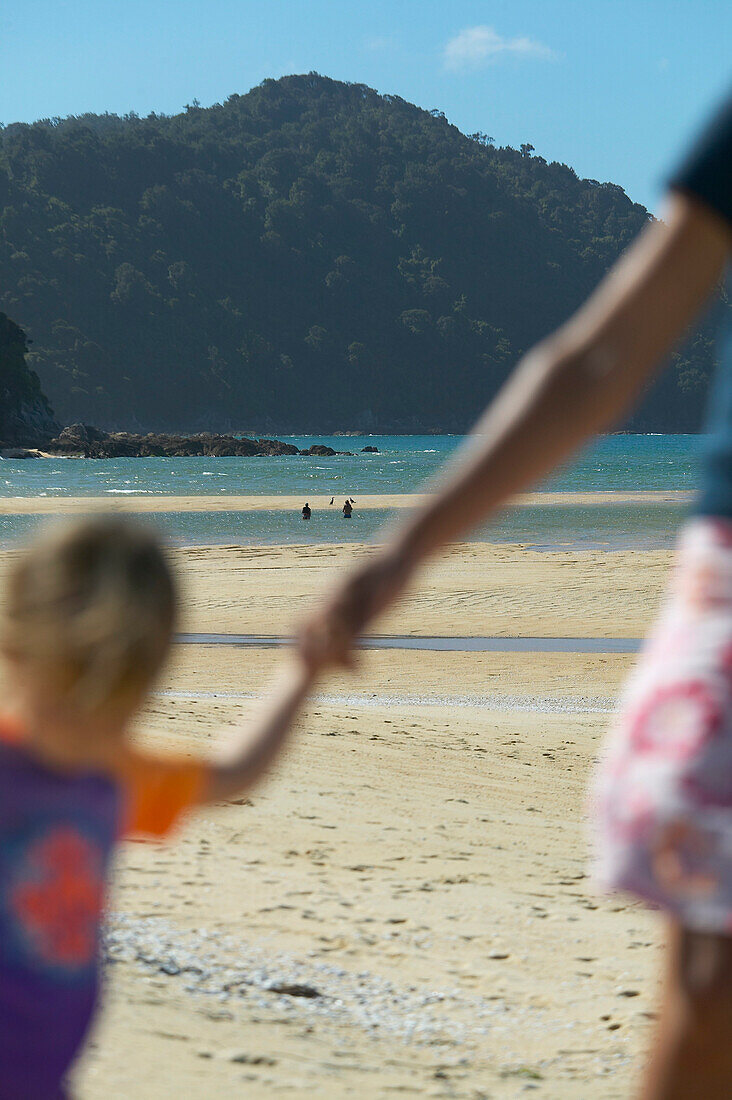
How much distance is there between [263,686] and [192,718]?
2.67m

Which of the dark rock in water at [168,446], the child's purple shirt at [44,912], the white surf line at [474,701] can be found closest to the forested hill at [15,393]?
the dark rock in water at [168,446]

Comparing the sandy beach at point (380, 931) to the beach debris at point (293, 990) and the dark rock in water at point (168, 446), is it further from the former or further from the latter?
the dark rock in water at point (168, 446)

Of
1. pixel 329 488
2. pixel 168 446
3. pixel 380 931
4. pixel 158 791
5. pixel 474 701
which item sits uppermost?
pixel 168 446

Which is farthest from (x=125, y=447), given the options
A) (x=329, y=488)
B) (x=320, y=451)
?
(x=329, y=488)

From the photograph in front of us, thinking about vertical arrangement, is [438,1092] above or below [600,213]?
below

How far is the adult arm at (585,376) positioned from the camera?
1.30 m

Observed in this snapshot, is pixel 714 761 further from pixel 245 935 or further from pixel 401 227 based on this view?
pixel 401 227

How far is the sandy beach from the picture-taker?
2988mm

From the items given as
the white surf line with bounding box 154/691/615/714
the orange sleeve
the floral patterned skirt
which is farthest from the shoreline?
the floral patterned skirt

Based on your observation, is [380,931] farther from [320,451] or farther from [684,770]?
[320,451]

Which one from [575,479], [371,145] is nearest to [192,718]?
[575,479]

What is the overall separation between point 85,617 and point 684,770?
0.73 meters

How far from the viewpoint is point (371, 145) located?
577 feet

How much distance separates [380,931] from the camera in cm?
407
